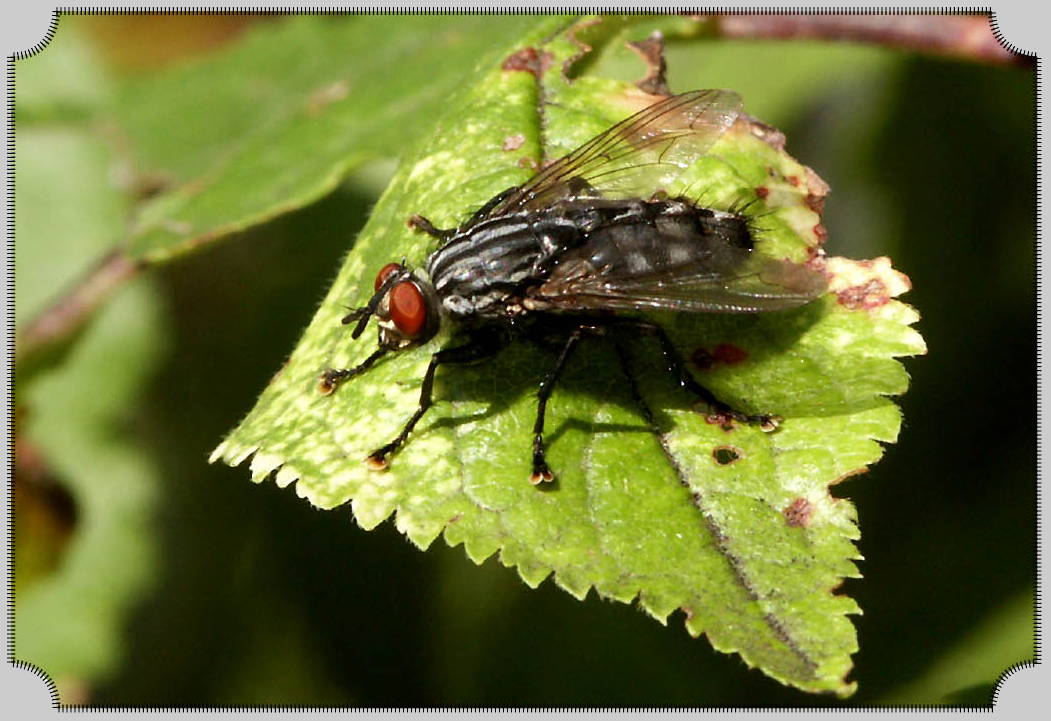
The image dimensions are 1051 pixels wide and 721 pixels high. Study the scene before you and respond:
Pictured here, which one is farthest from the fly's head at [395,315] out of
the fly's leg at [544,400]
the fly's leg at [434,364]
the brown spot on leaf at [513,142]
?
the brown spot on leaf at [513,142]

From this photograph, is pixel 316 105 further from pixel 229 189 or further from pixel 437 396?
pixel 437 396

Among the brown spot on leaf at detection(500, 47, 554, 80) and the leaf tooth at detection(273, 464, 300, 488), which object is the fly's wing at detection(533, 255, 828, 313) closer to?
the brown spot on leaf at detection(500, 47, 554, 80)

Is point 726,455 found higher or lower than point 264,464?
lower

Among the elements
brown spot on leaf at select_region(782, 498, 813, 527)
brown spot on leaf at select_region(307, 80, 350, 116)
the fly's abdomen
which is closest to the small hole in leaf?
brown spot on leaf at select_region(782, 498, 813, 527)

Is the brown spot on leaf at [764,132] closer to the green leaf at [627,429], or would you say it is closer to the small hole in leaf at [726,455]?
the green leaf at [627,429]

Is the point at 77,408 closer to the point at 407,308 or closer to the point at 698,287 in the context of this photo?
the point at 407,308

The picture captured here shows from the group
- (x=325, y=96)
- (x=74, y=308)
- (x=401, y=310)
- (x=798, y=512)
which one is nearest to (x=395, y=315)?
(x=401, y=310)
